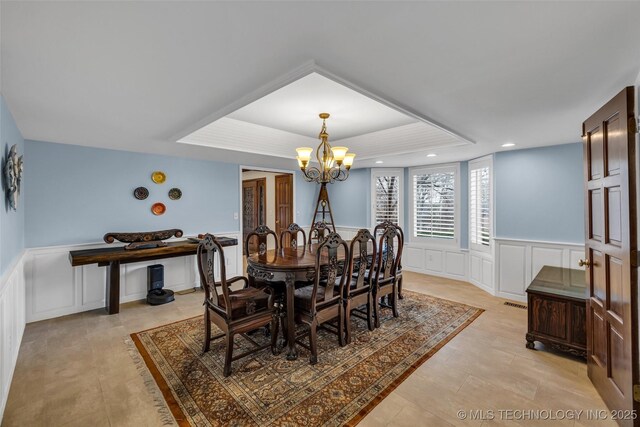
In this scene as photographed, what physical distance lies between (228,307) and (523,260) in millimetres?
4207

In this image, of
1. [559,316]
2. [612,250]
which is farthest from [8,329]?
[559,316]

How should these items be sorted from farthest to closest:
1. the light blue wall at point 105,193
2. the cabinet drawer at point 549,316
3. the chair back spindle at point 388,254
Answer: the light blue wall at point 105,193 → the chair back spindle at point 388,254 → the cabinet drawer at point 549,316

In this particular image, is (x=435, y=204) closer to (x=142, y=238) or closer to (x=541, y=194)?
(x=541, y=194)

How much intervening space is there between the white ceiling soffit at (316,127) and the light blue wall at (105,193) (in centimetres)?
118

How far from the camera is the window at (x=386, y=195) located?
5996 millimetres

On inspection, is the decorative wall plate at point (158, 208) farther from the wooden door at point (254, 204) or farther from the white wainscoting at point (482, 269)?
the white wainscoting at point (482, 269)

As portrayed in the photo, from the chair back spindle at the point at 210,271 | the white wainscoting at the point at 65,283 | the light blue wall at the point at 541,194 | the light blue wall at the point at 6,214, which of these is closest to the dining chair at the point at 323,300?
the chair back spindle at the point at 210,271

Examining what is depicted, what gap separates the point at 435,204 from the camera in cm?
561

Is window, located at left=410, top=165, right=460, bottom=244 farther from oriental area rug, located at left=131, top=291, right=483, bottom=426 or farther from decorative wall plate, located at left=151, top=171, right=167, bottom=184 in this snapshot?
decorative wall plate, located at left=151, top=171, right=167, bottom=184

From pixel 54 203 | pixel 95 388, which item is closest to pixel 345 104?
pixel 95 388

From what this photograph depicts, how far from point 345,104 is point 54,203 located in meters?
3.80

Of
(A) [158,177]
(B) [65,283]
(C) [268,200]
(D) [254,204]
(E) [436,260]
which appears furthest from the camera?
(D) [254,204]

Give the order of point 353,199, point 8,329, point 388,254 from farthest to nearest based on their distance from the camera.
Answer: point 353,199 → point 388,254 → point 8,329

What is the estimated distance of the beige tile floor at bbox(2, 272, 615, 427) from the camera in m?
1.92
